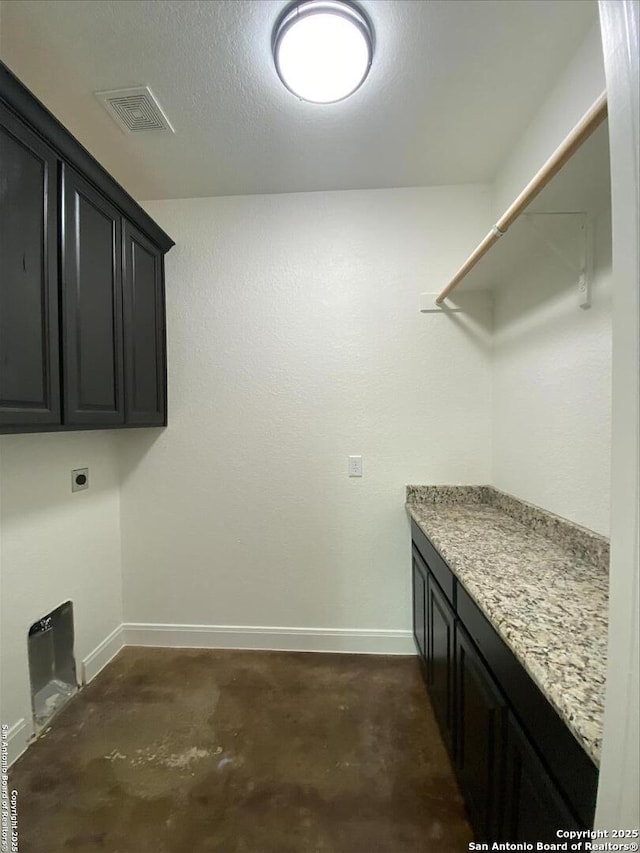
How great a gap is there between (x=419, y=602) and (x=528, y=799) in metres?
1.00

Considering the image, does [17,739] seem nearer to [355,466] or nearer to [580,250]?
[355,466]

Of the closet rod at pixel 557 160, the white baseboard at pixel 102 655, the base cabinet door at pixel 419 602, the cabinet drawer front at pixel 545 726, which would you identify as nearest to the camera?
the cabinet drawer front at pixel 545 726

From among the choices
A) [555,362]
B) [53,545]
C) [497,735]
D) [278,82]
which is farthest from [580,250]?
[53,545]

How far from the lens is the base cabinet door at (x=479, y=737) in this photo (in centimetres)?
87

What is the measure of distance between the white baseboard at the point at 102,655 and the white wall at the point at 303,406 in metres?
0.19

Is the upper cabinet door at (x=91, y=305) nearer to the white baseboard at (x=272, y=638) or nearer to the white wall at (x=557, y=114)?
the white baseboard at (x=272, y=638)

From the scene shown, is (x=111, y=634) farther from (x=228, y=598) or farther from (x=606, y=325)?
(x=606, y=325)

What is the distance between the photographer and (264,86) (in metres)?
1.31

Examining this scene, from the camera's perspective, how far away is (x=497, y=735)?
0.87m

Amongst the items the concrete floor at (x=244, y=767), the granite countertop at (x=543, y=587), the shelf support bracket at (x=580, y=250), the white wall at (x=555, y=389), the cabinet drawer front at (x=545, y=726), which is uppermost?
the shelf support bracket at (x=580, y=250)

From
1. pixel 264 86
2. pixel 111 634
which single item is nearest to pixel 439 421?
pixel 264 86

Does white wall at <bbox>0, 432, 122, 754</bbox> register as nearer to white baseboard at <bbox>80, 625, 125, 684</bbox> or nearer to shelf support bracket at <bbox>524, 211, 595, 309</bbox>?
white baseboard at <bbox>80, 625, 125, 684</bbox>

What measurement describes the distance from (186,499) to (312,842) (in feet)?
5.05

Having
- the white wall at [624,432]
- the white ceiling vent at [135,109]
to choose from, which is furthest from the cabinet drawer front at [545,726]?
the white ceiling vent at [135,109]
